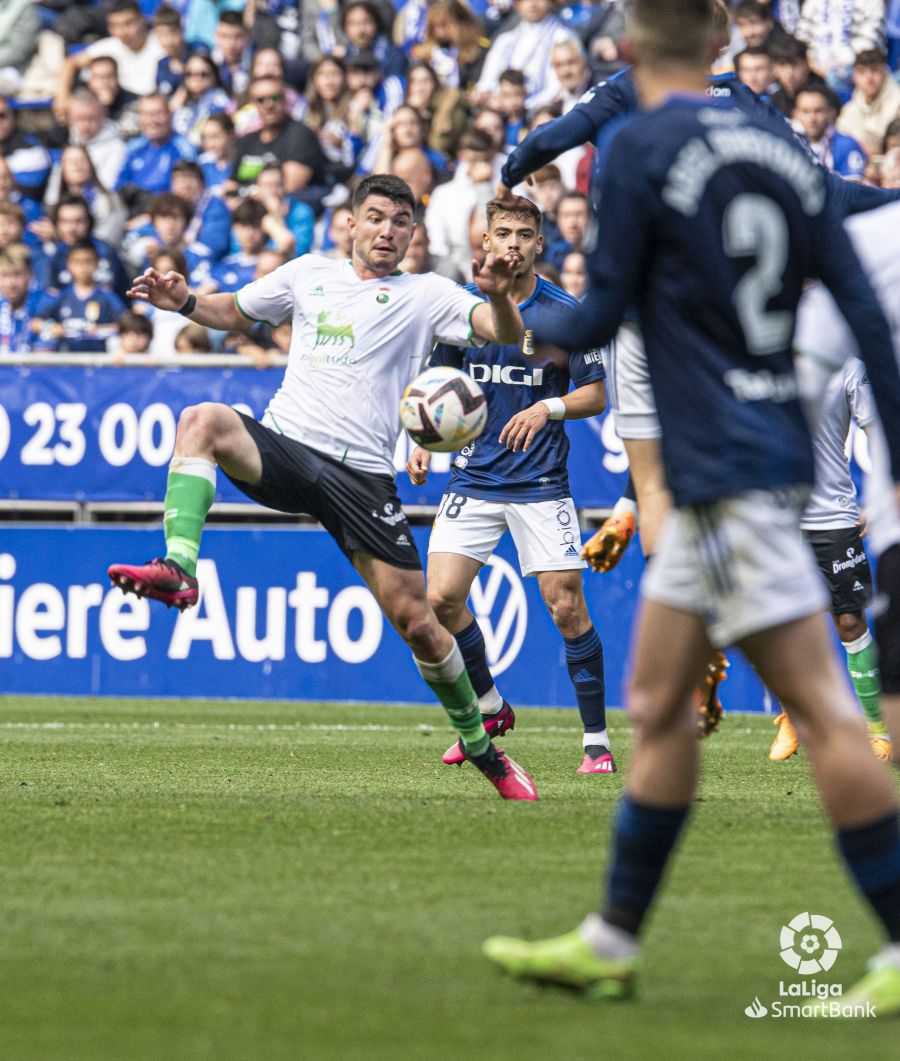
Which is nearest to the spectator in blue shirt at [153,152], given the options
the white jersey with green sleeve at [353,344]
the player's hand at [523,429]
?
the white jersey with green sleeve at [353,344]

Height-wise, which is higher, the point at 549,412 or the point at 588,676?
the point at 549,412

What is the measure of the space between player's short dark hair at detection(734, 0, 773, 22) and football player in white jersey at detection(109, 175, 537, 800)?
8.29 meters

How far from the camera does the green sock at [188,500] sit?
7.27 metres

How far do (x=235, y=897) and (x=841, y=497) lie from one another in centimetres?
540

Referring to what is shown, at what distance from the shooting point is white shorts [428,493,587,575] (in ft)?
32.1

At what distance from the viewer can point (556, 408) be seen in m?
9.03

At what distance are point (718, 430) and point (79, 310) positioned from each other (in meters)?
12.8

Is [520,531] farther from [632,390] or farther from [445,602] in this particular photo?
[632,390]

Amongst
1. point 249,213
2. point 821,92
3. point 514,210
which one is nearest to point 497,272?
point 514,210

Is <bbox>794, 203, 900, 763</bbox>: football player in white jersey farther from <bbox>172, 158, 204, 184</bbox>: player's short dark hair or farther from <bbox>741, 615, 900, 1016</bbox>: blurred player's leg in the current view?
<bbox>172, 158, 204, 184</bbox>: player's short dark hair

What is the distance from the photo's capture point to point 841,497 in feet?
32.9

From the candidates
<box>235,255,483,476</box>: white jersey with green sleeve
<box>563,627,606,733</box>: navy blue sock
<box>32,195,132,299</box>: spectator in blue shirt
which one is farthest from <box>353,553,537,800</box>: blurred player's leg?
<box>32,195,132,299</box>: spectator in blue shirt

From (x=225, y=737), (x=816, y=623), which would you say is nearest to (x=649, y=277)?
(x=816, y=623)

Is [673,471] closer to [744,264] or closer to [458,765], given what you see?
[744,264]
